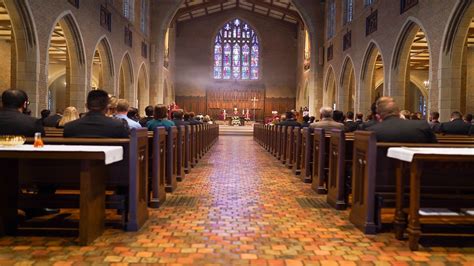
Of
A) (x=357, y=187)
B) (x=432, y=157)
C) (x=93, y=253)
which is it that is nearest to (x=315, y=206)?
(x=357, y=187)

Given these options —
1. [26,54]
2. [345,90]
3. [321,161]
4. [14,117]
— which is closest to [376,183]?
[321,161]

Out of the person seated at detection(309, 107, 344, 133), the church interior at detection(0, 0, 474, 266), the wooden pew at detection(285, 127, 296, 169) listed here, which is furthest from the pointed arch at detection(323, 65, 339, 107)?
the person seated at detection(309, 107, 344, 133)

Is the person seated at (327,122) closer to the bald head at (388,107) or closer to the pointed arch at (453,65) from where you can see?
the bald head at (388,107)

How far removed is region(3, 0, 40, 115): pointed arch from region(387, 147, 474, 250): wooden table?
8.92 metres

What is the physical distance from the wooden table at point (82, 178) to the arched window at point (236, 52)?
28579mm

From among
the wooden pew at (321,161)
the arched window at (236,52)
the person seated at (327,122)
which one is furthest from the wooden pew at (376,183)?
the arched window at (236,52)

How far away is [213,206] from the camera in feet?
16.6

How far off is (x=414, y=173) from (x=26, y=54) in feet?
30.7

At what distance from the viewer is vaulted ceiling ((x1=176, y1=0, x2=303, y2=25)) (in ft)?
87.9

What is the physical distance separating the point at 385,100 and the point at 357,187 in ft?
2.62

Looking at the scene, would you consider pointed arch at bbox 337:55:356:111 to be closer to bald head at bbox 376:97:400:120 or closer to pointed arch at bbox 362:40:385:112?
pointed arch at bbox 362:40:385:112

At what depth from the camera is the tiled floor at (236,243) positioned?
10.4 ft

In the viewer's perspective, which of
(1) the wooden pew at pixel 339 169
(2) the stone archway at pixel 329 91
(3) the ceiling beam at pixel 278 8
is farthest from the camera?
(3) the ceiling beam at pixel 278 8

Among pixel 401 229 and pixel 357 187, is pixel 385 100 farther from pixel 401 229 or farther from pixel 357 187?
pixel 401 229
